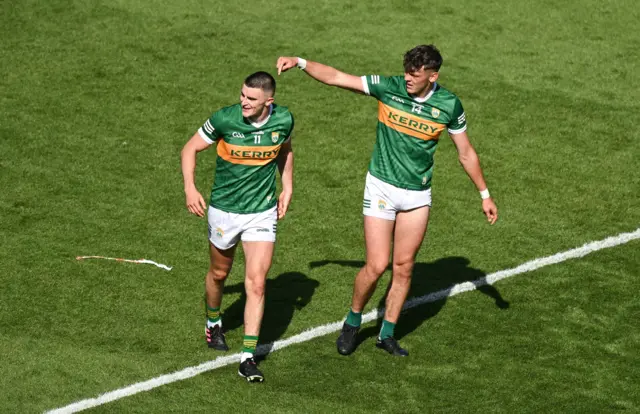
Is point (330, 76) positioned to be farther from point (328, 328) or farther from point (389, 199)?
point (328, 328)

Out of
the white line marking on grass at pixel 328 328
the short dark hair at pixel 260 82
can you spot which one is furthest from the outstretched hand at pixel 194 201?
the white line marking on grass at pixel 328 328

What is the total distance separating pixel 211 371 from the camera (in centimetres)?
1082

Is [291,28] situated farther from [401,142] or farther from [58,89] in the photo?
[401,142]

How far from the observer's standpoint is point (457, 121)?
35.7 ft

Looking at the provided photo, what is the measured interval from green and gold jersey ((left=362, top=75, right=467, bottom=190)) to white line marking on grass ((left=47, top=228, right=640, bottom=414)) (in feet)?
5.69

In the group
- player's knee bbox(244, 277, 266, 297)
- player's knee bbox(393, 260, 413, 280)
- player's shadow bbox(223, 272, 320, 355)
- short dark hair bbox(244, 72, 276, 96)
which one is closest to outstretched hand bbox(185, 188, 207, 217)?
player's knee bbox(244, 277, 266, 297)

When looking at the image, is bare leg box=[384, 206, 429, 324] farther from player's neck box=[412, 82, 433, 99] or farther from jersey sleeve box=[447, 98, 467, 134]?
player's neck box=[412, 82, 433, 99]

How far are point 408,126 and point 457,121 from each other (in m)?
0.43

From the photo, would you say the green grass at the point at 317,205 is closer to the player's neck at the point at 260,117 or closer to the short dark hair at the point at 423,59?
the player's neck at the point at 260,117

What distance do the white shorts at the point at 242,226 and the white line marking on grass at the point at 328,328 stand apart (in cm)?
111

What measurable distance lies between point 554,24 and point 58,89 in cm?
770

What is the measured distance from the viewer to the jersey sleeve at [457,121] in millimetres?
10852

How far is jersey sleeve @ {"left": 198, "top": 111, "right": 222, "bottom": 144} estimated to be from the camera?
10.5 m

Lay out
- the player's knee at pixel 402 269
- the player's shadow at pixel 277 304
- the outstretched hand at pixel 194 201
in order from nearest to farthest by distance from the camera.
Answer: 1. the outstretched hand at pixel 194 201
2. the player's knee at pixel 402 269
3. the player's shadow at pixel 277 304
